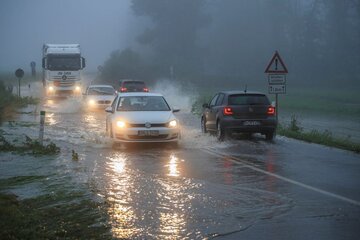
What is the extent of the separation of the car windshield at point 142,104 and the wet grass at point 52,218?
824 cm

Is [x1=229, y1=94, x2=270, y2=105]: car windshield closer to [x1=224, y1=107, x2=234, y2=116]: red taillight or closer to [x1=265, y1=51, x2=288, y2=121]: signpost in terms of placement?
[x1=224, y1=107, x2=234, y2=116]: red taillight

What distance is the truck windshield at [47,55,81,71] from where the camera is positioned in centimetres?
4150

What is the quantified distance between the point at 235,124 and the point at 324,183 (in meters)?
7.73

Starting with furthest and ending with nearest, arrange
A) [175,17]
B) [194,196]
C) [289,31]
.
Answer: [289,31] < [175,17] < [194,196]

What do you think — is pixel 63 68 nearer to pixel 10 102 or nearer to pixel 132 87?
pixel 132 87

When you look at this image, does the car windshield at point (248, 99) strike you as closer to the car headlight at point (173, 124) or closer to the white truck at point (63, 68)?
the car headlight at point (173, 124)

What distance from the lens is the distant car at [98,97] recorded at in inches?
1314

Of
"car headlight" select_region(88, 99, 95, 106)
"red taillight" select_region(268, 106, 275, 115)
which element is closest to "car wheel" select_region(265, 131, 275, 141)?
"red taillight" select_region(268, 106, 275, 115)

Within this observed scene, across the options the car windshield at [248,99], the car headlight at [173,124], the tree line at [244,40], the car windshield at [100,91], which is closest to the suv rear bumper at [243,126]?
the car windshield at [248,99]

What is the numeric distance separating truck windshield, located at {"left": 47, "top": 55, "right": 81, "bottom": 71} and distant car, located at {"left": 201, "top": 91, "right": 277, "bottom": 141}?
82.5ft

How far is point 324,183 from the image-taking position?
33.4 feet

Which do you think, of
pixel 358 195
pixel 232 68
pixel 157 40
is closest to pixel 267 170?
pixel 358 195

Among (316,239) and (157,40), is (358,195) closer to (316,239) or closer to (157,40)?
(316,239)

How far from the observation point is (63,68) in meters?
42.0
